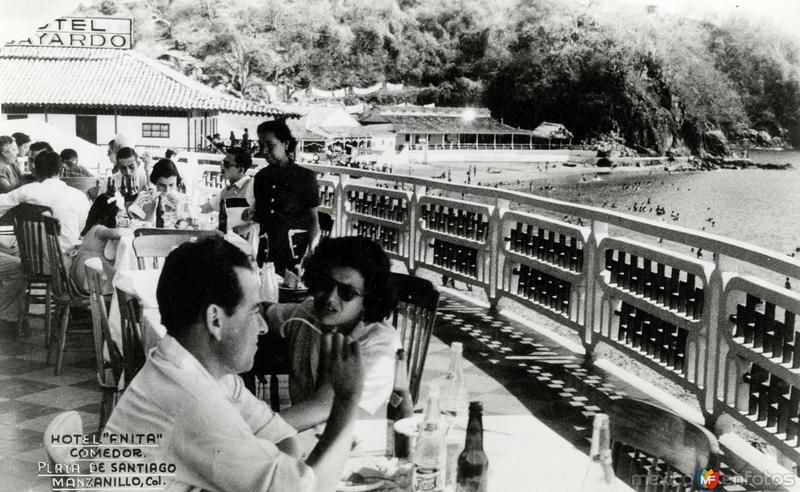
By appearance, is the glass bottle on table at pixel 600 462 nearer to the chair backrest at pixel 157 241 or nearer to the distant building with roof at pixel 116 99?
the chair backrest at pixel 157 241

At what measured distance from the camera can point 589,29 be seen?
843 inches

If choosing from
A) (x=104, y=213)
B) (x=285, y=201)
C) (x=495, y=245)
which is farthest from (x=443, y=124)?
(x=285, y=201)

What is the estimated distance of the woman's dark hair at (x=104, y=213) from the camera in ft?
14.5

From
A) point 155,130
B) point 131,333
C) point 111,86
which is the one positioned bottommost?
point 131,333

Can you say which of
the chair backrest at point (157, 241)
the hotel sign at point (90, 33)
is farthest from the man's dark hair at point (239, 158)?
the chair backrest at point (157, 241)

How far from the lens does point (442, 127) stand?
30562 millimetres

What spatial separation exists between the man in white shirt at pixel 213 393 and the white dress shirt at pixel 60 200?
3570 millimetres

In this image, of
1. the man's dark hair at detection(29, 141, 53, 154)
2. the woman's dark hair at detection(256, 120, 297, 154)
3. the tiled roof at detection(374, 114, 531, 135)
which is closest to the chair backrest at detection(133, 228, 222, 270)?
the woman's dark hair at detection(256, 120, 297, 154)

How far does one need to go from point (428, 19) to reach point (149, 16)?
272 inches

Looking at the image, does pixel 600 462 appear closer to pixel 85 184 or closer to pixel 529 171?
pixel 85 184

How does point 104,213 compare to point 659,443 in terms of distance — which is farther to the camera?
point 104,213

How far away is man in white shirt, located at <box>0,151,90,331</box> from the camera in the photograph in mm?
4785

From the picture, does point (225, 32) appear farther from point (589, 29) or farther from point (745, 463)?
point (589, 29)

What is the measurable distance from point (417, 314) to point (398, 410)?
0.81 meters
